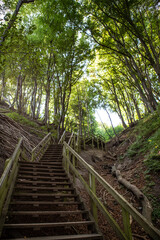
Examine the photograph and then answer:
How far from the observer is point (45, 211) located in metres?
2.99

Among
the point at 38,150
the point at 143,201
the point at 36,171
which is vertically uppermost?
the point at 38,150

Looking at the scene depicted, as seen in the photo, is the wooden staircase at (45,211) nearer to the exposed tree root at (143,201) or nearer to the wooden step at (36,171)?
the wooden step at (36,171)

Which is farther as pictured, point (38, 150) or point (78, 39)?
point (78, 39)

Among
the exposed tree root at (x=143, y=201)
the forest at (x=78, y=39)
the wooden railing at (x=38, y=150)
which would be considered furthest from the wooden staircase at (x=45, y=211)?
the forest at (x=78, y=39)

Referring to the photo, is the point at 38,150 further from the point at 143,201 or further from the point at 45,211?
the point at 143,201

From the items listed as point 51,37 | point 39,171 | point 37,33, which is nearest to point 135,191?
point 39,171

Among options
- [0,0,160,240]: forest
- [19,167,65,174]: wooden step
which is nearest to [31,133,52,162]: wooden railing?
[0,0,160,240]: forest

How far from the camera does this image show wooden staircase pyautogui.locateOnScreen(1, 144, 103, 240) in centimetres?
254

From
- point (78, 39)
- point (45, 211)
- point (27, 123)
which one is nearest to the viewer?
point (45, 211)

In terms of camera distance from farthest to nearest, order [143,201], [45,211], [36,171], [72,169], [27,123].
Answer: [27,123]
[36,171]
[72,169]
[143,201]
[45,211]

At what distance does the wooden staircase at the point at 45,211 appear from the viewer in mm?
2543

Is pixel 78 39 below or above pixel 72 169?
above

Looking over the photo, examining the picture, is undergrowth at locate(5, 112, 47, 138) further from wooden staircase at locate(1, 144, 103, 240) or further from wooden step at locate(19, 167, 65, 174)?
wooden step at locate(19, 167, 65, 174)

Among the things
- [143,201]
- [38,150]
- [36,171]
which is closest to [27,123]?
[38,150]
